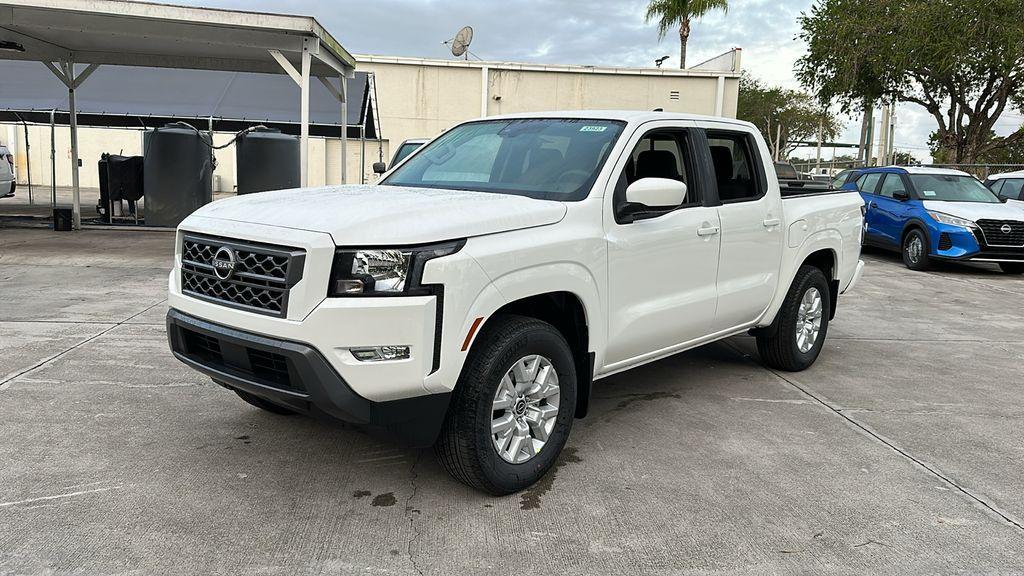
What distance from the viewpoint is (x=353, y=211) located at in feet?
11.1

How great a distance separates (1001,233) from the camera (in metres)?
12.1

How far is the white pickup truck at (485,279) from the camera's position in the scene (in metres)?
3.18

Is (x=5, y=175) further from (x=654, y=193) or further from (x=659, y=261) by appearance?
(x=654, y=193)

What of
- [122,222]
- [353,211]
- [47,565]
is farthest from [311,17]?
[47,565]

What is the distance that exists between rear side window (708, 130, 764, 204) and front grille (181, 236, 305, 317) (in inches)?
114

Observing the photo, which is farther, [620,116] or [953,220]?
[953,220]

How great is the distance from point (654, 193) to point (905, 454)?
2.08 m

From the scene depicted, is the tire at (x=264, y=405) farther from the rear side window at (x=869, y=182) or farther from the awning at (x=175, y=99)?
the awning at (x=175, y=99)

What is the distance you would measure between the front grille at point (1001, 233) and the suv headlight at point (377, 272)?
11.6 m

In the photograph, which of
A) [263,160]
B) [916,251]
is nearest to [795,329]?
[916,251]

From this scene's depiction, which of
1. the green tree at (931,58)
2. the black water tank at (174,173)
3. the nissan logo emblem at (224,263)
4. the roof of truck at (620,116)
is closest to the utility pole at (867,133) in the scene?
the green tree at (931,58)

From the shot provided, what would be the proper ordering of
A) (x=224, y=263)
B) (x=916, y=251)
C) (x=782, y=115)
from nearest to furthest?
(x=224, y=263), (x=916, y=251), (x=782, y=115)

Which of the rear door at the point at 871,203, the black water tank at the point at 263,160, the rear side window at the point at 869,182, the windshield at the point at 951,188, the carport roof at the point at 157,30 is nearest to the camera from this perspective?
the carport roof at the point at 157,30

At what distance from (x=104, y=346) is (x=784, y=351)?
515 centimetres
